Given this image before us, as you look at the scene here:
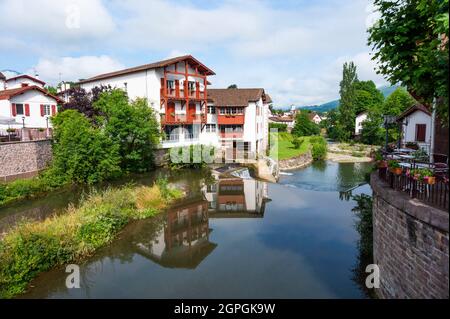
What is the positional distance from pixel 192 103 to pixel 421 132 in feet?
79.3

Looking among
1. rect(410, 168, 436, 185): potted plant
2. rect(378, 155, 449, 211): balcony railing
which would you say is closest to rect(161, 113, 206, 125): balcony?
rect(378, 155, 449, 211): balcony railing

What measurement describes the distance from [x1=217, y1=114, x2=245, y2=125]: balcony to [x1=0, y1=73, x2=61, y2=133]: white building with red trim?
1881 cm

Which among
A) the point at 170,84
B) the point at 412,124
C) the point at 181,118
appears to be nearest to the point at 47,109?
the point at 170,84

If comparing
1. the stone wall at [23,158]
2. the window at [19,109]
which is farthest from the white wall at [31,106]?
the stone wall at [23,158]

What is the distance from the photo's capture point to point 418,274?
293 inches

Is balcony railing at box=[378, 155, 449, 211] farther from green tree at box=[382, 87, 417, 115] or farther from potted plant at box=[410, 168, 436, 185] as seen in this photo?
green tree at box=[382, 87, 417, 115]

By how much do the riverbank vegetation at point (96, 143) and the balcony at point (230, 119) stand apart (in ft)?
30.5

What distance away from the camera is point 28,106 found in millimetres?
32531

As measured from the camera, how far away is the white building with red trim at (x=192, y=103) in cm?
3330

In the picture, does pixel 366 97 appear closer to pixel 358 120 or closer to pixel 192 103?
pixel 358 120

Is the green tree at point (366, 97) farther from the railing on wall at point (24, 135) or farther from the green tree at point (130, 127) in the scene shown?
the railing on wall at point (24, 135)

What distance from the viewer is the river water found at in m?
11.0
